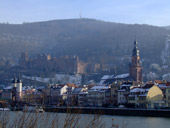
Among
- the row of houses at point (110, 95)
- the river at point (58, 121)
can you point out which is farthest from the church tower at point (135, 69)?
the river at point (58, 121)

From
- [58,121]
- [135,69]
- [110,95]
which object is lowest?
[58,121]

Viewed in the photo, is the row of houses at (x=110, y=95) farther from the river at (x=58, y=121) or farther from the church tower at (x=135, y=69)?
the church tower at (x=135, y=69)

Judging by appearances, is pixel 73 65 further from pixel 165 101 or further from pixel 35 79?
pixel 165 101

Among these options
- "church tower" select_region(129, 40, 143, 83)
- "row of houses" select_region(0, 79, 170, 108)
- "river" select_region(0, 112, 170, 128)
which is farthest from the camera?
"church tower" select_region(129, 40, 143, 83)

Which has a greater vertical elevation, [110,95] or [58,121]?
[110,95]

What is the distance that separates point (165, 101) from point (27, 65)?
4023 inches

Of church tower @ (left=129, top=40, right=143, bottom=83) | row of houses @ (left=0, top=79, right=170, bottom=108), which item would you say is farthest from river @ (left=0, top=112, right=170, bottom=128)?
church tower @ (left=129, top=40, right=143, bottom=83)

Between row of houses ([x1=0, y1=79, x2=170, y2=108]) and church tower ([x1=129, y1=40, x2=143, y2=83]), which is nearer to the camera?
row of houses ([x1=0, y1=79, x2=170, y2=108])

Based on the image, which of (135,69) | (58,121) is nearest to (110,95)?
(135,69)

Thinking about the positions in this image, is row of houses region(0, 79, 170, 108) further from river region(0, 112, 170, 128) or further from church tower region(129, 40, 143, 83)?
Result: church tower region(129, 40, 143, 83)

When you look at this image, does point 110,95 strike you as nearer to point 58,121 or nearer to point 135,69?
point 135,69

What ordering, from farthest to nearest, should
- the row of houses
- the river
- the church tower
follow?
the church tower, the row of houses, the river

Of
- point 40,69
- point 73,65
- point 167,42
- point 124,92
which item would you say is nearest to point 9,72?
point 40,69

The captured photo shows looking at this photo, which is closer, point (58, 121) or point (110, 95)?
point (58, 121)
